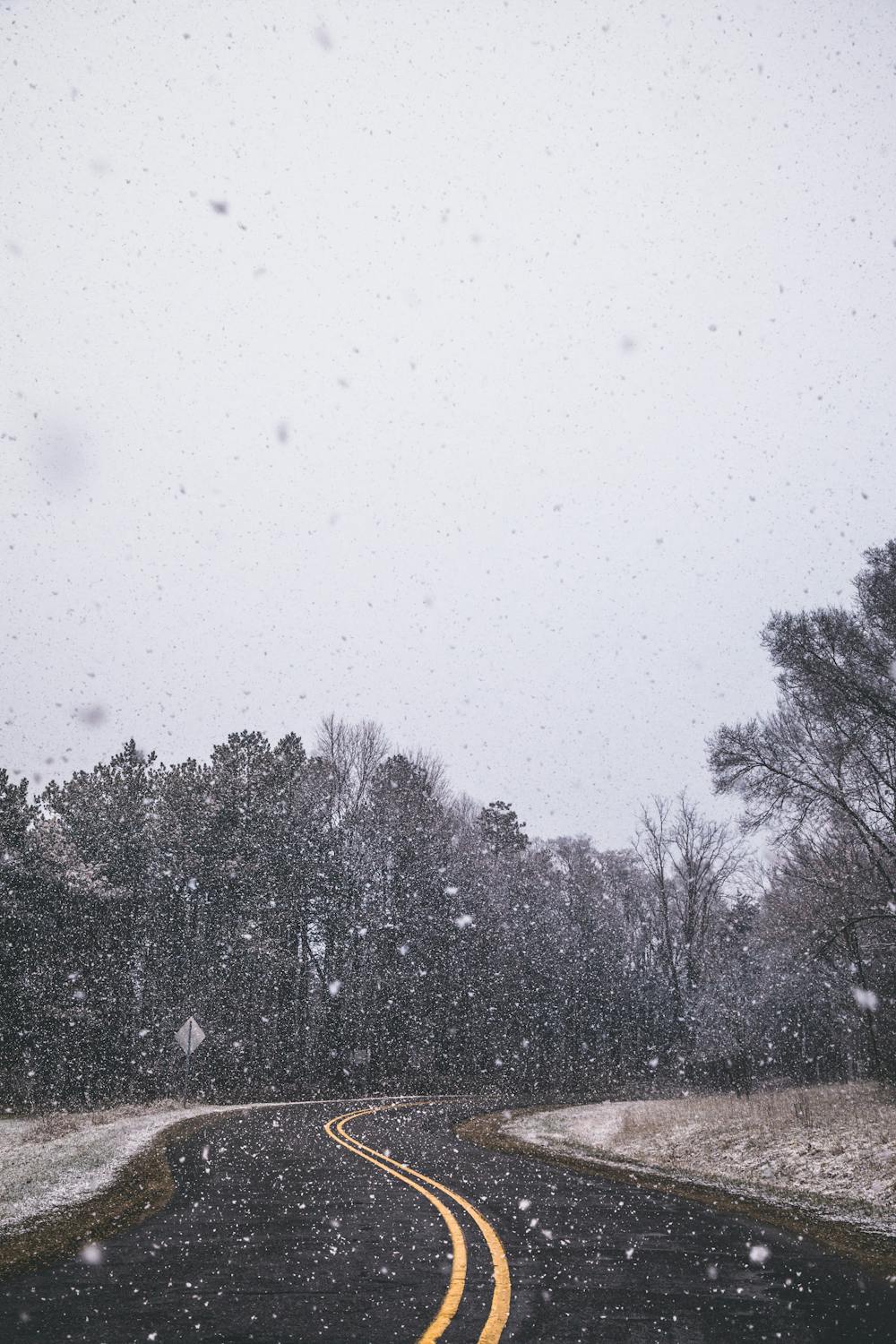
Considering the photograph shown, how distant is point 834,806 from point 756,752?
220 cm

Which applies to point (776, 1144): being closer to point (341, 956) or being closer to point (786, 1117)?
point (786, 1117)

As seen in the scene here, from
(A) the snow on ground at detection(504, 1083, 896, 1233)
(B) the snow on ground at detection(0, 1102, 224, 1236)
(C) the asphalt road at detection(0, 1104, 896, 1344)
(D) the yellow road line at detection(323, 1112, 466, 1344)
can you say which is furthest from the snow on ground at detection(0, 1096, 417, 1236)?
(A) the snow on ground at detection(504, 1083, 896, 1233)

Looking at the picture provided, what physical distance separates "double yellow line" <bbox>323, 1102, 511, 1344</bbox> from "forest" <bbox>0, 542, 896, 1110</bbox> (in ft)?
59.6

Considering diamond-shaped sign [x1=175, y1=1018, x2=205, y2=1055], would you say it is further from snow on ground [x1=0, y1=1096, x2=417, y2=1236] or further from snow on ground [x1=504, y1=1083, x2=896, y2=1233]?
snow on ground [x1=504, y1=1083, x2=896, y2=1233]

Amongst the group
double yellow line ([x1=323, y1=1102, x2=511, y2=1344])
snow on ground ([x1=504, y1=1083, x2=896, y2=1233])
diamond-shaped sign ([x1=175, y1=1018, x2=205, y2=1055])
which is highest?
diamond-shaped sign ([x1=175, y1=1018, x2=205, y2=1055])

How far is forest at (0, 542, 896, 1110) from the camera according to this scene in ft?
125

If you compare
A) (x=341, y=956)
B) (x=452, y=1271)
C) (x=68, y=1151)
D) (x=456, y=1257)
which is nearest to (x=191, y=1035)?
(x=68, y=1151)

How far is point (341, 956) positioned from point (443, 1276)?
132 ft

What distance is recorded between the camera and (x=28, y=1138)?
2366 cm

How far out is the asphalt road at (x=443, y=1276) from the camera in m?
5.60

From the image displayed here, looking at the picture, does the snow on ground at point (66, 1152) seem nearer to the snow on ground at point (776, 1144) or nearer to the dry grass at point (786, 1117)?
the snow on ground at point (776, 1144)

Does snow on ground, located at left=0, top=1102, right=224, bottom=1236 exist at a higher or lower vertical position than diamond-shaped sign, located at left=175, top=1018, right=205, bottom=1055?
lower

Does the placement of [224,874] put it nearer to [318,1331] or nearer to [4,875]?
[4,875]

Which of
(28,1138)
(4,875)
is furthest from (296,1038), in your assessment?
(28,1138)
